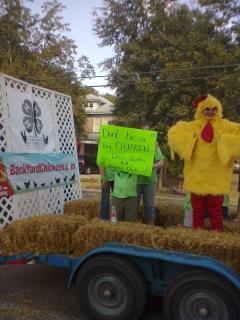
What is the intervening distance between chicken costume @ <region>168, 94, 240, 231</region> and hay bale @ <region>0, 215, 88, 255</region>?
1.26 metres

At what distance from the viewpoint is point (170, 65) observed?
2245 cm

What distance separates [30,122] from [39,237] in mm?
2141

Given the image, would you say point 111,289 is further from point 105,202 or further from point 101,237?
point 105,202

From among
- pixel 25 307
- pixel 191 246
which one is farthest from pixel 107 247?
pixel 25 307

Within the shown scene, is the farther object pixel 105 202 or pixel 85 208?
pixel 85 208

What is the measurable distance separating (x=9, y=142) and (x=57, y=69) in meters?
26.8

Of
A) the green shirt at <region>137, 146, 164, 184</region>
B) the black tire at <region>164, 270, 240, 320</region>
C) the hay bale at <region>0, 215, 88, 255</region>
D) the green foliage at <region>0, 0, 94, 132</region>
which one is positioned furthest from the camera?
the green foliage at <region>0, 0, 94, 132</region>

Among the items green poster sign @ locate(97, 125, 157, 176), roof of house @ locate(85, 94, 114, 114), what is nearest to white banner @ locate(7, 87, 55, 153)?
green poster sign @ locate(97, 125, 157, 176)

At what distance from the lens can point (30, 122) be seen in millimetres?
5926

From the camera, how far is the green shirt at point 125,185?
194 inches

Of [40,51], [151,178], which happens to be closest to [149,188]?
[151,178]

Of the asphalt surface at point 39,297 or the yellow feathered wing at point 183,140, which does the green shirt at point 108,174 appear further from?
the asphalt surface at point 39,297

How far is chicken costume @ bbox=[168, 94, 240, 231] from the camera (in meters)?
4.32

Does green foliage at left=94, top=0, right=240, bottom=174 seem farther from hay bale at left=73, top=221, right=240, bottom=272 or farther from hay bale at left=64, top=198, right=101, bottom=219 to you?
hay bale at left=73, top=221, right=240, bottom=272
